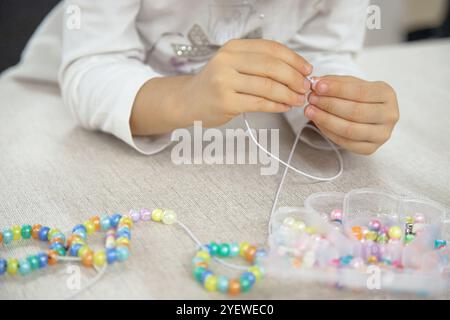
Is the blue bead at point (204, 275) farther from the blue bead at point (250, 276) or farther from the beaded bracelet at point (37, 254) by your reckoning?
the beaded bracelet at point (37, 254)

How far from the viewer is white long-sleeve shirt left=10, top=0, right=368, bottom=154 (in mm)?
755

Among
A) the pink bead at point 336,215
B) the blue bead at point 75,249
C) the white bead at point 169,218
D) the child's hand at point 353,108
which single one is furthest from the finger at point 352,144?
the blue bead at point 75,249

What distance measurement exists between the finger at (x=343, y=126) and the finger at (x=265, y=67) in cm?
6

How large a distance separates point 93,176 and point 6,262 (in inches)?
7.6

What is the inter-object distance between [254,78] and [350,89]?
118mm

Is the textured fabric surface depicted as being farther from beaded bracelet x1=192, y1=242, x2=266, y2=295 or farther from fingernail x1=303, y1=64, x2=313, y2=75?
fingernail x1=303, y1=64, x2=313, y2=75

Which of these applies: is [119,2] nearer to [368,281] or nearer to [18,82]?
[18,82]

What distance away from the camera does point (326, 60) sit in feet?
2.84

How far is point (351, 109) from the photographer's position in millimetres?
668

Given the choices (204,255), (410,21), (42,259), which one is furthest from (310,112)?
(410,21)

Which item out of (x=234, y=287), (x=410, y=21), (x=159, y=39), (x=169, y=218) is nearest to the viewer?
(x=234, y=287)

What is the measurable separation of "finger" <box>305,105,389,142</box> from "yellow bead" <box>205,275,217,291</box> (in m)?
0.26

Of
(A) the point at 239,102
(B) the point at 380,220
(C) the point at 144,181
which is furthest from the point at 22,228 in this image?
(B) the point at 380,220

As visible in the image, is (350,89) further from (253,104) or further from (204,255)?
(204,255)
